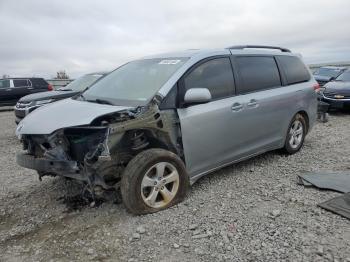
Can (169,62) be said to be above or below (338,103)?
above

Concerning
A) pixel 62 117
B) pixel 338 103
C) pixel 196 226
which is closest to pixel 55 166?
pixel 62 117

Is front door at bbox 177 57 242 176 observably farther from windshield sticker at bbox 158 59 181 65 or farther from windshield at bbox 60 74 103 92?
windshield at bbox 60 74 103 92

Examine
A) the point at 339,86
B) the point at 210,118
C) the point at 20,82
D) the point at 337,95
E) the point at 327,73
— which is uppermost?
the point at 20,82

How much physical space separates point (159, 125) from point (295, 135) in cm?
305

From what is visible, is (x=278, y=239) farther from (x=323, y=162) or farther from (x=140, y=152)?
(x=323, y=162)

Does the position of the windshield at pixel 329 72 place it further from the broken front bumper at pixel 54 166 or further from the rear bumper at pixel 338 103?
the broken front bumper at pixel 54 166

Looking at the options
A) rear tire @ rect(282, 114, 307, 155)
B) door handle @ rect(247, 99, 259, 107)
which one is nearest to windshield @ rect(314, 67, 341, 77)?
rear tire @ rect(282, 114, 307, 155)

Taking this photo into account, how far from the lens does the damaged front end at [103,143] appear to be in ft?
11.5

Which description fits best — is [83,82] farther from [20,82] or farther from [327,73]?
[327,73]

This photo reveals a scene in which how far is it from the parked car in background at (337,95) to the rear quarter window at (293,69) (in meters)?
5.00

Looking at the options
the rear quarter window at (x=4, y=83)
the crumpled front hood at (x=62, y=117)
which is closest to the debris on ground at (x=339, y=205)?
the crumpled front hood at (x=62, y=117)

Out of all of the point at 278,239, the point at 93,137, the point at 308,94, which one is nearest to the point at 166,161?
the point at 93,137

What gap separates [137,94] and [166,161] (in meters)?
0.88

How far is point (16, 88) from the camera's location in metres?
16.3
